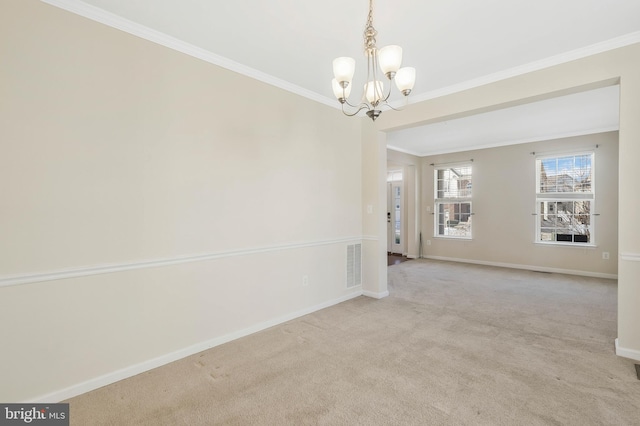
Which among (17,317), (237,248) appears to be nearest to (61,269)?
(17,317)

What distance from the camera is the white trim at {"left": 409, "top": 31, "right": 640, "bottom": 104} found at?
2512 millimetres

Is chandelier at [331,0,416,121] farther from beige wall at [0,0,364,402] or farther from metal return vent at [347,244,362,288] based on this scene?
metal return vent at [347,244,362,288]

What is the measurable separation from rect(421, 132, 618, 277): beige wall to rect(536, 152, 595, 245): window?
0.13 meters

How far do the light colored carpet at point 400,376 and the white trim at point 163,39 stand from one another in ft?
8.72

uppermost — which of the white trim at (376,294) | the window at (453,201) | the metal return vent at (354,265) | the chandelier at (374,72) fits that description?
the chandelier at (374,72)

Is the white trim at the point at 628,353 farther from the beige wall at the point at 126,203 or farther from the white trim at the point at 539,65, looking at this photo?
the beige wall at the point at 126,203

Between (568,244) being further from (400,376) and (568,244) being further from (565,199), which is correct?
(400,376)

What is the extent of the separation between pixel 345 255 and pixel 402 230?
14.0ft

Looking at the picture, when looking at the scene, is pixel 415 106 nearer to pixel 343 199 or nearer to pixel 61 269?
pixel 343 199

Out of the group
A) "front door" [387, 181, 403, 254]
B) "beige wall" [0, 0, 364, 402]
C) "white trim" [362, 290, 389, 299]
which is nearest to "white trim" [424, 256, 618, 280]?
"front door" [387, 181, 403, 254]

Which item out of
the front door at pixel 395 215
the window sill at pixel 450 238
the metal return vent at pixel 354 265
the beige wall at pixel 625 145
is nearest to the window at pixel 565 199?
the window sill at pixel 450 238

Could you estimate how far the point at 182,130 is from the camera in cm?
255

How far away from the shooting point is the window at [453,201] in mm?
7090

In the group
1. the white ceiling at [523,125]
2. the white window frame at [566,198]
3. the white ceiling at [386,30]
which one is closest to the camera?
the white ceiling at [386,30]
